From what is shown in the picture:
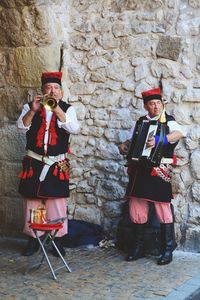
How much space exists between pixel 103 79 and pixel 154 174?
1.32 meters

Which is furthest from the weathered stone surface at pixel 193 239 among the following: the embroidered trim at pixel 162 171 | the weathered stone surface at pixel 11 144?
the weathered stone surface at pixel 11 144

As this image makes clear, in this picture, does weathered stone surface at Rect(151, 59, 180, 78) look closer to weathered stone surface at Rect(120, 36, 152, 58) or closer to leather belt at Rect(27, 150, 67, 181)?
weathered stone surface at Rect(120, 36, 152, 58)

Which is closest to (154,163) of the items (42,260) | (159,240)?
(159,240)

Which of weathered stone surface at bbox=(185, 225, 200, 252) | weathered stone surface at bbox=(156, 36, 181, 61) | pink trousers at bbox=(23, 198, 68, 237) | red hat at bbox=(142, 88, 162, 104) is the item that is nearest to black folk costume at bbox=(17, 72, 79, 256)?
pink trousers at bbox=(23, 198, 68, 237)

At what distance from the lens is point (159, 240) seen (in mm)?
5332

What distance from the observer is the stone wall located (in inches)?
214

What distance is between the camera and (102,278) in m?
4.65

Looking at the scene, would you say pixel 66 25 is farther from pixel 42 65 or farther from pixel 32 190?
pixel 32 190

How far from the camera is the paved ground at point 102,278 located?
4227mm

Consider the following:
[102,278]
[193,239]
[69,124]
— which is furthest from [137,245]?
[69,124]

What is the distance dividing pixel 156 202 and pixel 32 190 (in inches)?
45.2

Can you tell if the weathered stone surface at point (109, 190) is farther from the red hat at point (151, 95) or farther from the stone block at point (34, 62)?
the stone block at point (34, 62)

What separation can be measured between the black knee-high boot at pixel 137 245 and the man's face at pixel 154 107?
3.43ft

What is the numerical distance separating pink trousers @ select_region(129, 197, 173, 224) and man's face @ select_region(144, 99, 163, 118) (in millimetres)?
803
